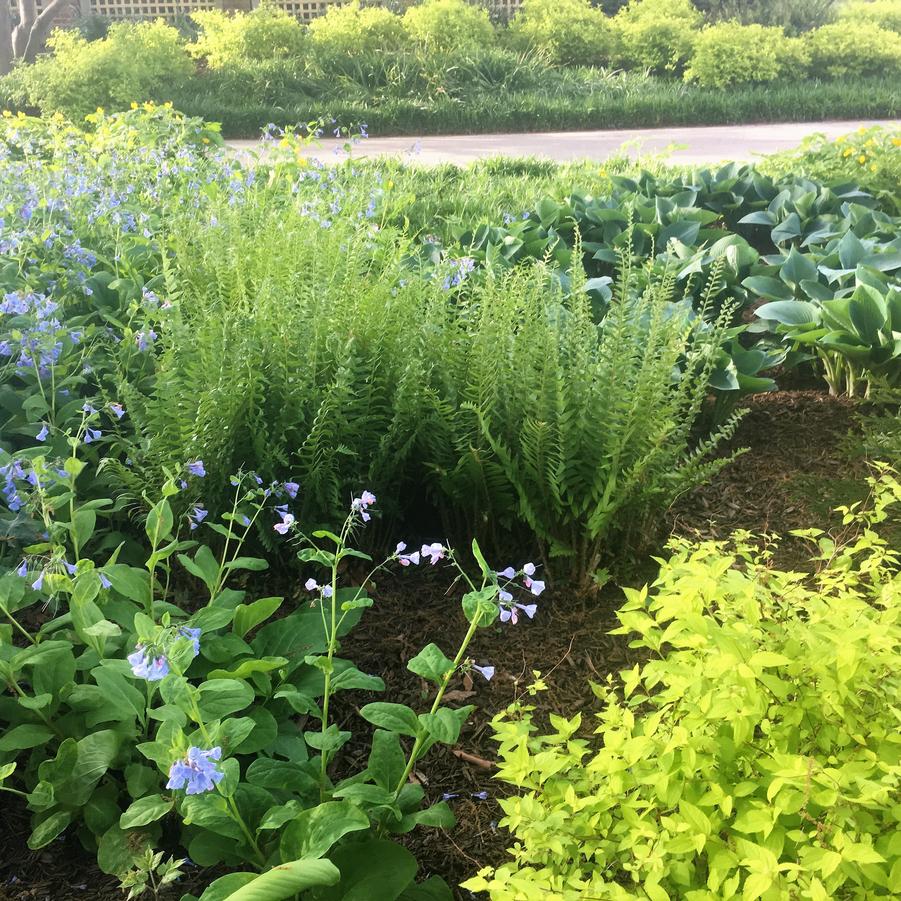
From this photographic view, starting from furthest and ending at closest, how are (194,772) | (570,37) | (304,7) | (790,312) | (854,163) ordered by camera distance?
(304,7), (570,37), (854,163), (790,312), (194,772)

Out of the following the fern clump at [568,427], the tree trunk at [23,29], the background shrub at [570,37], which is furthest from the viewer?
the background shrub at [570,37]

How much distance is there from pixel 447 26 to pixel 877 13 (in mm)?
8988

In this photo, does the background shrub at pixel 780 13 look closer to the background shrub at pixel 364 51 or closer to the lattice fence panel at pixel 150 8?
the background shrub at pixel 364 51

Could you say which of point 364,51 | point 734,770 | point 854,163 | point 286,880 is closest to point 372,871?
point 286,880

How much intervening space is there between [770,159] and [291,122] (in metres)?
6.24

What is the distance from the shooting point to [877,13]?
16.3m

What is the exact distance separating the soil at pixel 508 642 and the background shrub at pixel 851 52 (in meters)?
12.6

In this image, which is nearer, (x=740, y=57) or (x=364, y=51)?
(x=740, y=57)

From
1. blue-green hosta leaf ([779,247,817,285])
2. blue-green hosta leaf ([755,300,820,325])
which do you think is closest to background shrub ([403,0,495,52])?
blue-green hosta leaf ([779,247,817,285])

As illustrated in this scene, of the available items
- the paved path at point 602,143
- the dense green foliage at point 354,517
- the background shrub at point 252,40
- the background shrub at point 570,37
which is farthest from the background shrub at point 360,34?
the dense green foliage at point 354,517

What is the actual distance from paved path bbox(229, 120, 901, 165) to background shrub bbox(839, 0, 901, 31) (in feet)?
21.9

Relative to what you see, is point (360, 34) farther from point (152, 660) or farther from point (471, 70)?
point (152, 660)

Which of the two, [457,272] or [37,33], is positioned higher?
[37,33]

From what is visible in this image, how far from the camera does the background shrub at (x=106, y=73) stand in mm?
9805
